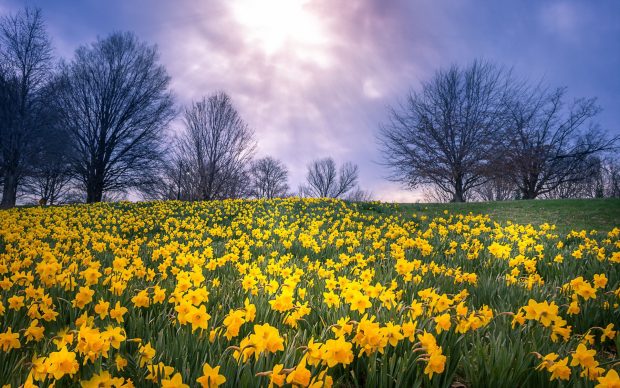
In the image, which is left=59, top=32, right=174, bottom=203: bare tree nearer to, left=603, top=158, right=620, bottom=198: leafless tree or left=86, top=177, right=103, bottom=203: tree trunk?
left=86, top=177, right=103, bottom=203: tree trunk

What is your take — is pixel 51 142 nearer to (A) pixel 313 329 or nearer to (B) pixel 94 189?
(B) pixel 94 189

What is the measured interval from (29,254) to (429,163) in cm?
2316

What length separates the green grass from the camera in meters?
10.4

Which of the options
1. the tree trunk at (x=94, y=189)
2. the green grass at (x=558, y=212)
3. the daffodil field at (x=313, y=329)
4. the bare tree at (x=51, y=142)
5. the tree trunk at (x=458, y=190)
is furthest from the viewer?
the tree trunk at (x=458, y=190)

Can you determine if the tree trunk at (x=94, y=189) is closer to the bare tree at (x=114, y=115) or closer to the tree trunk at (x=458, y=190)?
the bare tree at (x=114, y=115)

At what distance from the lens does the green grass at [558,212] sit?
408 inches

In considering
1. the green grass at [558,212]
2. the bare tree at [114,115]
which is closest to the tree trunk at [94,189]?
the bare tree at [114,115]

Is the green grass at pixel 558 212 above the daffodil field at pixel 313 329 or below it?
above

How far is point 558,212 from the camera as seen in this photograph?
12.2m

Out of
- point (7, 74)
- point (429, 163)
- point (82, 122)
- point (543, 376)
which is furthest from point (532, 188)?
point (7, 74)

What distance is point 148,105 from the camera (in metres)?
25.0

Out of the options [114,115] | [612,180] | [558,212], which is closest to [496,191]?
[612,180]

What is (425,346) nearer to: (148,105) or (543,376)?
(543,376)

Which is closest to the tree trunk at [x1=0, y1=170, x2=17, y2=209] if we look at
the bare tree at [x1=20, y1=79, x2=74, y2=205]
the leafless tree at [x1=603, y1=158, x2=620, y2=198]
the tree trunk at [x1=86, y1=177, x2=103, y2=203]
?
the bare tree at [x1=20, y1=79, x2=74, y2=205]
